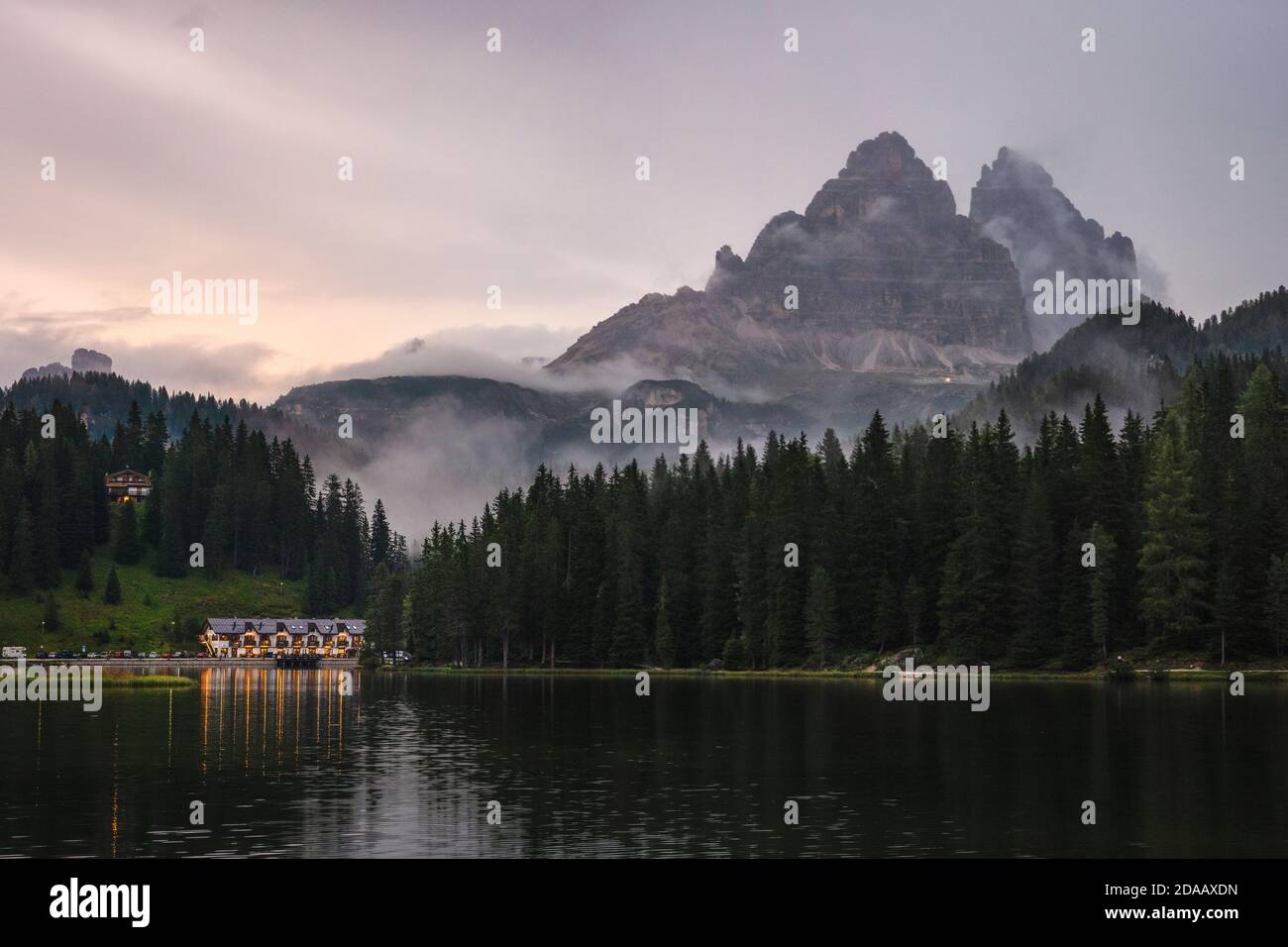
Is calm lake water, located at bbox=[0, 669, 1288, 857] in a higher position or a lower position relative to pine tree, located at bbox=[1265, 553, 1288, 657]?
lower

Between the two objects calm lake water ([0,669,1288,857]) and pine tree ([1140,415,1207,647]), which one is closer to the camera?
calm lake water ([0,669,1288,857])

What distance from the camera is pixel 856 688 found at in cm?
14400

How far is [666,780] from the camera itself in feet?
216

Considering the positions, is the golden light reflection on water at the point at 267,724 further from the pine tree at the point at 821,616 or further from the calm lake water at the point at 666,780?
→ the pine tree at the point at 821,616

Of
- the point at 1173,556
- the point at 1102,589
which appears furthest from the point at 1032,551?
the point at 1173,556

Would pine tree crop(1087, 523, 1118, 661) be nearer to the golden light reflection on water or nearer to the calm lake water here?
the calm lake water

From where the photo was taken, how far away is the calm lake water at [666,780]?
158 ft

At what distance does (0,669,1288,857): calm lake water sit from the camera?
158 feet

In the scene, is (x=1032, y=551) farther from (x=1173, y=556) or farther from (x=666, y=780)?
(x=666, y=780)

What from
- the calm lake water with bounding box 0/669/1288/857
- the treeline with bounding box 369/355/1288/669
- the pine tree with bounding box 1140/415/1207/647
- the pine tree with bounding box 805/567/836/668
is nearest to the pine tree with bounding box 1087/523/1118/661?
the treeline with bounding box 369/355/1288/669

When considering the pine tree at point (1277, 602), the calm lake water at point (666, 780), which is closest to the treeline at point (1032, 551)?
the pine tree at point (1277, 602)

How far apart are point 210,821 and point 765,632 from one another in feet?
443
